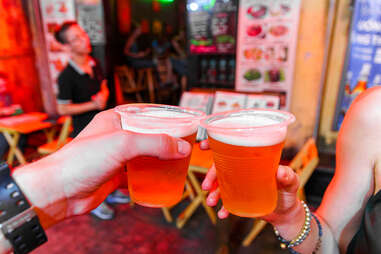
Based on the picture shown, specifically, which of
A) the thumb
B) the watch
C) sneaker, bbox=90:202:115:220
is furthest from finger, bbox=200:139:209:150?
sneaker, bbox=90:202:115:220

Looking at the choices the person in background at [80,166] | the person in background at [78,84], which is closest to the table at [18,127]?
the person in background at [78,84]

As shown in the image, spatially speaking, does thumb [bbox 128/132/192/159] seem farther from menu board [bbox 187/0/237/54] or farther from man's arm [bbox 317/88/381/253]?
menu board [bbox 187/0/237/54]

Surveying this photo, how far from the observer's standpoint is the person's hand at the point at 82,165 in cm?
88

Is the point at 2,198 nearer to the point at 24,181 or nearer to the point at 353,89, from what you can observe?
the point at 24,181

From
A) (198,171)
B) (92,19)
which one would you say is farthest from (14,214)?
(92,19)

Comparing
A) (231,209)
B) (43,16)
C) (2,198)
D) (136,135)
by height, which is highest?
(43,16)

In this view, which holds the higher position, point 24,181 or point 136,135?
point 136,135

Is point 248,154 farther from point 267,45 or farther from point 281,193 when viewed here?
point 267,45

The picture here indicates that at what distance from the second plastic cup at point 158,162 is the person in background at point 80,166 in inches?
1.9

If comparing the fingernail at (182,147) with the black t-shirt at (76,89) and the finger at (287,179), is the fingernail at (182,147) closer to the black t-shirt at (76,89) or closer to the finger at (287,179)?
the finger at (287,179)

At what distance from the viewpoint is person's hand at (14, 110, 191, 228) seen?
875 millimetres

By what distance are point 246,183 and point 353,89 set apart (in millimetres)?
3466

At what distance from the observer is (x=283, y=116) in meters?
0.92

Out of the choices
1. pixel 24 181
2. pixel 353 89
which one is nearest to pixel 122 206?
pixel 24 181
